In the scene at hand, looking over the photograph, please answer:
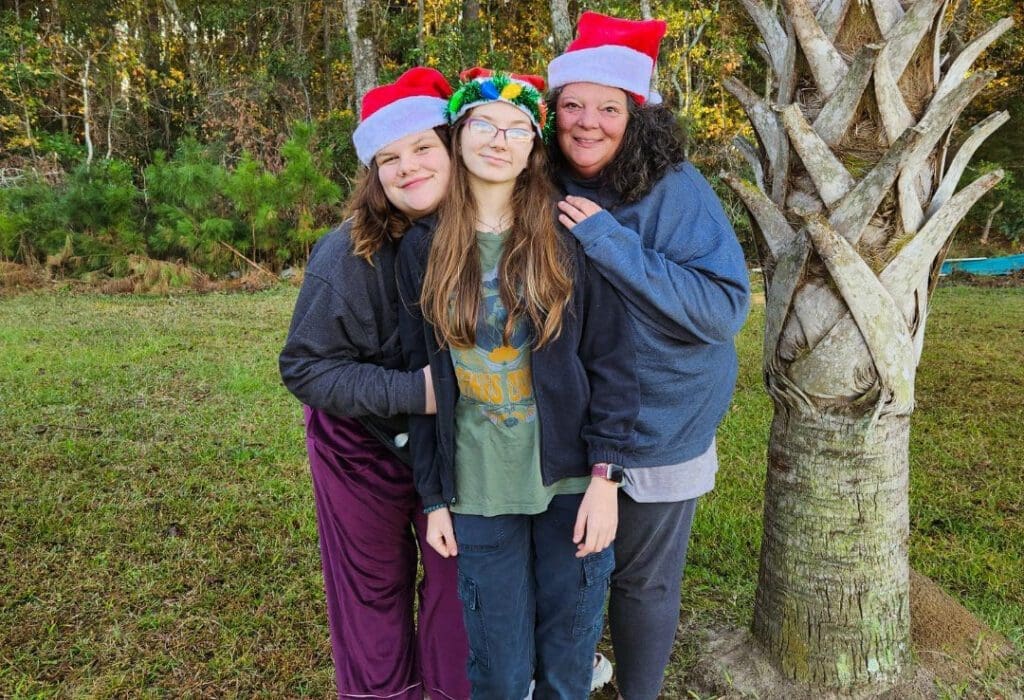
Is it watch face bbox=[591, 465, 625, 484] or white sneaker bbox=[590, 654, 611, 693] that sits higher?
watch face bbox=[591, 465, 625, 484]

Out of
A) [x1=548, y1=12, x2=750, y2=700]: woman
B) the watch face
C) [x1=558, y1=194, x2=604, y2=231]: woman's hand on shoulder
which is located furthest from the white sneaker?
[x1=558, y1=194, x2=604, y2=231]: woman's hand on shoulder

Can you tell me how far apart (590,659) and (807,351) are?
3.09ft

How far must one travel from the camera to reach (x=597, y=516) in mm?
1725

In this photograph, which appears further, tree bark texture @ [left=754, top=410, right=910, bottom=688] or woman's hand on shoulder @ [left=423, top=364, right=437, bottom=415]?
tree bark texture @ [left=754, top=410, right=910, bottom=688]

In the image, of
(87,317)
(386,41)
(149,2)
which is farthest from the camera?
(149,2)

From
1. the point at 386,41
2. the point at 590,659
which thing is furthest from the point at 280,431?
the point at 386,41

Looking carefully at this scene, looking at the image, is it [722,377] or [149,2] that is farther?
[149,2]

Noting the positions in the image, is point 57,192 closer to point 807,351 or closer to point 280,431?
point 280,431

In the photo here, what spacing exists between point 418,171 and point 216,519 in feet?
8.13

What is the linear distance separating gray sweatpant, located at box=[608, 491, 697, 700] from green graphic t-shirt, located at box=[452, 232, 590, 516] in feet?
0.82

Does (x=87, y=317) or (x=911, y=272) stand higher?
(x=911, y=272)

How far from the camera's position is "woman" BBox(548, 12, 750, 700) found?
1692 millimetres

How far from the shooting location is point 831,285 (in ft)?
6.29

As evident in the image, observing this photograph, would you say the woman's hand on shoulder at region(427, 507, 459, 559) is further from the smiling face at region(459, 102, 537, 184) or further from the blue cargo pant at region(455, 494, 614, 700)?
the smiling face at region(459, 102, 537, 184)
